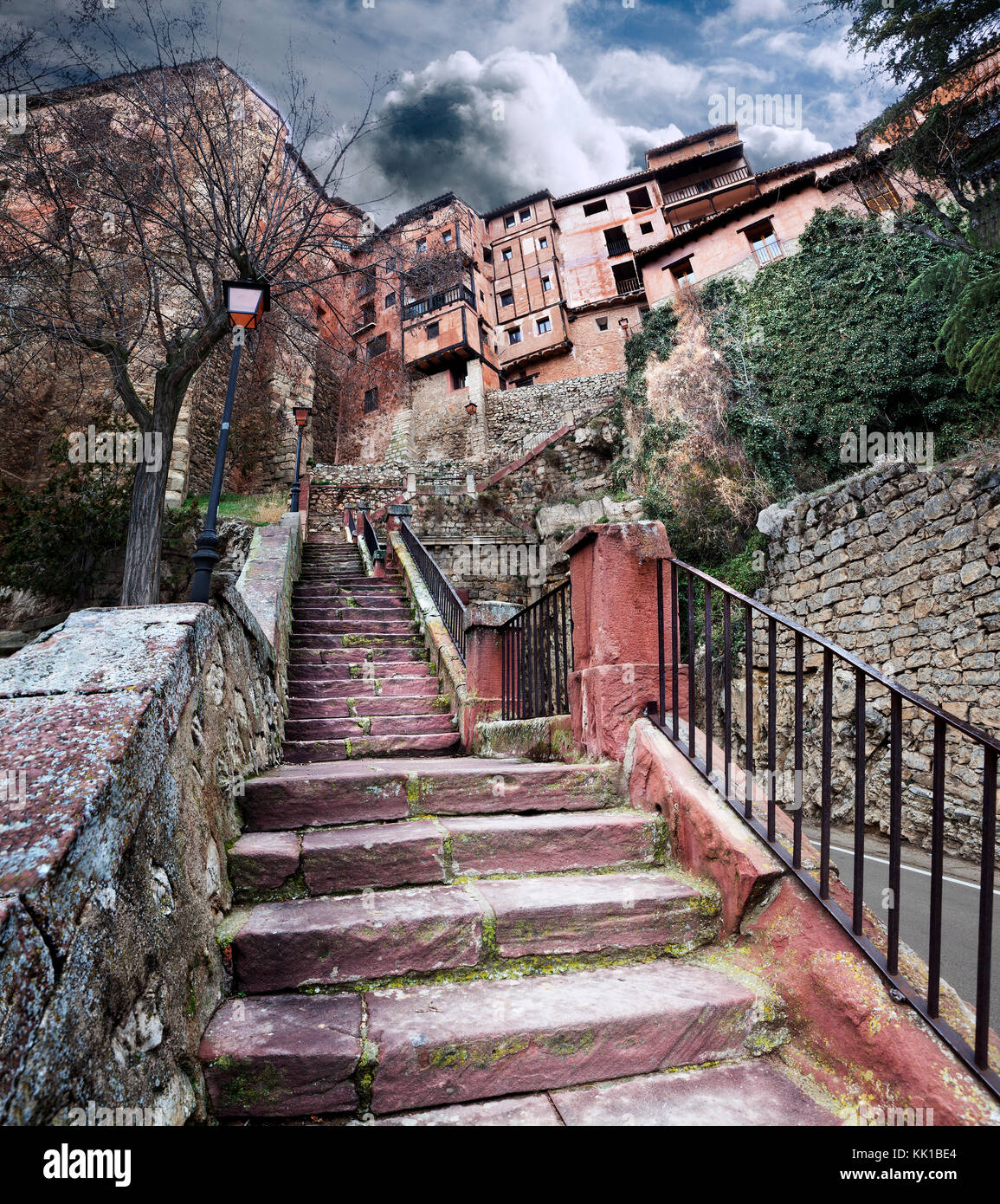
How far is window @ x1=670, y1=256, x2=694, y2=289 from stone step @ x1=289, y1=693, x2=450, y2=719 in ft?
60.6

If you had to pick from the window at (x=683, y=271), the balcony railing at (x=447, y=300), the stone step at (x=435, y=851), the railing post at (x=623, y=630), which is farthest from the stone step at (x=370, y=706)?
the balcony railing at (x=447, y=300)

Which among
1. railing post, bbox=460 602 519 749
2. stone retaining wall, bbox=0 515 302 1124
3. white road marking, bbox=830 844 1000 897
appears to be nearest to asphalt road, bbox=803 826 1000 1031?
white road marking, bbox=830 844 1000 897

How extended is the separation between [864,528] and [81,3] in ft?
43.1

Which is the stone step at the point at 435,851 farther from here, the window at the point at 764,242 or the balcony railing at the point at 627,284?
the balcony railing at the point at 627,284

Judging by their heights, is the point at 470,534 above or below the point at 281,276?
below

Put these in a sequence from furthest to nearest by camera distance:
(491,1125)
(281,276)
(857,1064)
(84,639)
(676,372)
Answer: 1. (676,372)
2. (281,276)
3. (84,639)
4. (857,1064)
5. (491,1125)

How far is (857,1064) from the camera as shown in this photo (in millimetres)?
1781

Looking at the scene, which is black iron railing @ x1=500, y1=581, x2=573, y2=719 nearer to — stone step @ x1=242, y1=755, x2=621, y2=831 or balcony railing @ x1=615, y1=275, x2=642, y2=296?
stone step @ x1=242, y1=755, x2=621, y2=831

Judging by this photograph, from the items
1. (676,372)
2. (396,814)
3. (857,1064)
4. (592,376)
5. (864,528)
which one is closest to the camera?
(857,1064)

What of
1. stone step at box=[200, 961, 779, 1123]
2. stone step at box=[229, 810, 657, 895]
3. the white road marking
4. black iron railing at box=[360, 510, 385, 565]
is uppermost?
black iron railing at box=[360, 510, 385, 565]

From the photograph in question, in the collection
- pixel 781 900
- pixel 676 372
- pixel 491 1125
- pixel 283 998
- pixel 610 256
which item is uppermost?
pixel 610 256

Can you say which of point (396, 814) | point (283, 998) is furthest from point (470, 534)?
point (283, 998)

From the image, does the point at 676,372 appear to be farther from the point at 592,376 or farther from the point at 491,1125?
the point at 491,1125

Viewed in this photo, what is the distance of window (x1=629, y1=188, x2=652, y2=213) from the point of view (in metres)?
31.5
